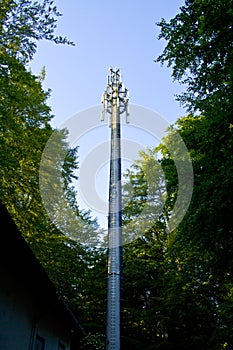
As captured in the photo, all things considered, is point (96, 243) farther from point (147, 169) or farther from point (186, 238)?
point (186, 238)

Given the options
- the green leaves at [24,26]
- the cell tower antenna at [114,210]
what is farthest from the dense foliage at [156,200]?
the cell tower antenna at [114,210]

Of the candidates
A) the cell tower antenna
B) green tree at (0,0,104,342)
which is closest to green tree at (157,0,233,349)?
the cell tower antenna

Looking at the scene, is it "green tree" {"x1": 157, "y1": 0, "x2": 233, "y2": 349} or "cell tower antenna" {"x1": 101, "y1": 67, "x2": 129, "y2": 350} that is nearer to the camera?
"green tree" {"x1": 157, "y1": 0, "x2": 233, "y2": 349}

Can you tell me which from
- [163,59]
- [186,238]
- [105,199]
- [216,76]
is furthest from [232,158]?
[105,199]

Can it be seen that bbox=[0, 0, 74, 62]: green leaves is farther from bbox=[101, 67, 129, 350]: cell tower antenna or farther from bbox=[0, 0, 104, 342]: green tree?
bbox=[101, 67, 129, 350]: cell tower antenna

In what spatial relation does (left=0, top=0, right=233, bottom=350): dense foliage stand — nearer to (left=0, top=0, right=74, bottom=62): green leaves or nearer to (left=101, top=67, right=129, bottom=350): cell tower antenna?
(left=0, top=0, right=74, bottom=62): green leaves

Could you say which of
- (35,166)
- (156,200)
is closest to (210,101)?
(35,166)

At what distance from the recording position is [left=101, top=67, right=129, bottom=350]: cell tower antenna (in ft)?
26.8

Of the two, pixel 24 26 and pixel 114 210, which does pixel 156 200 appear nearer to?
pixel 114 210

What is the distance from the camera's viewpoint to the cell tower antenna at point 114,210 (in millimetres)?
8172

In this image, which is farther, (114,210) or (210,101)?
(114,210)

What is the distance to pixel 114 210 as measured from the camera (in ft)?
34.3

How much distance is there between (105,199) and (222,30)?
363 inches

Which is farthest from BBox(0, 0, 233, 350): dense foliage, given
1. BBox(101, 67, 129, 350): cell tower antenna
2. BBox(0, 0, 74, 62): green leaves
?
BBox(101, 67, 129, 350): cell tower antenna
